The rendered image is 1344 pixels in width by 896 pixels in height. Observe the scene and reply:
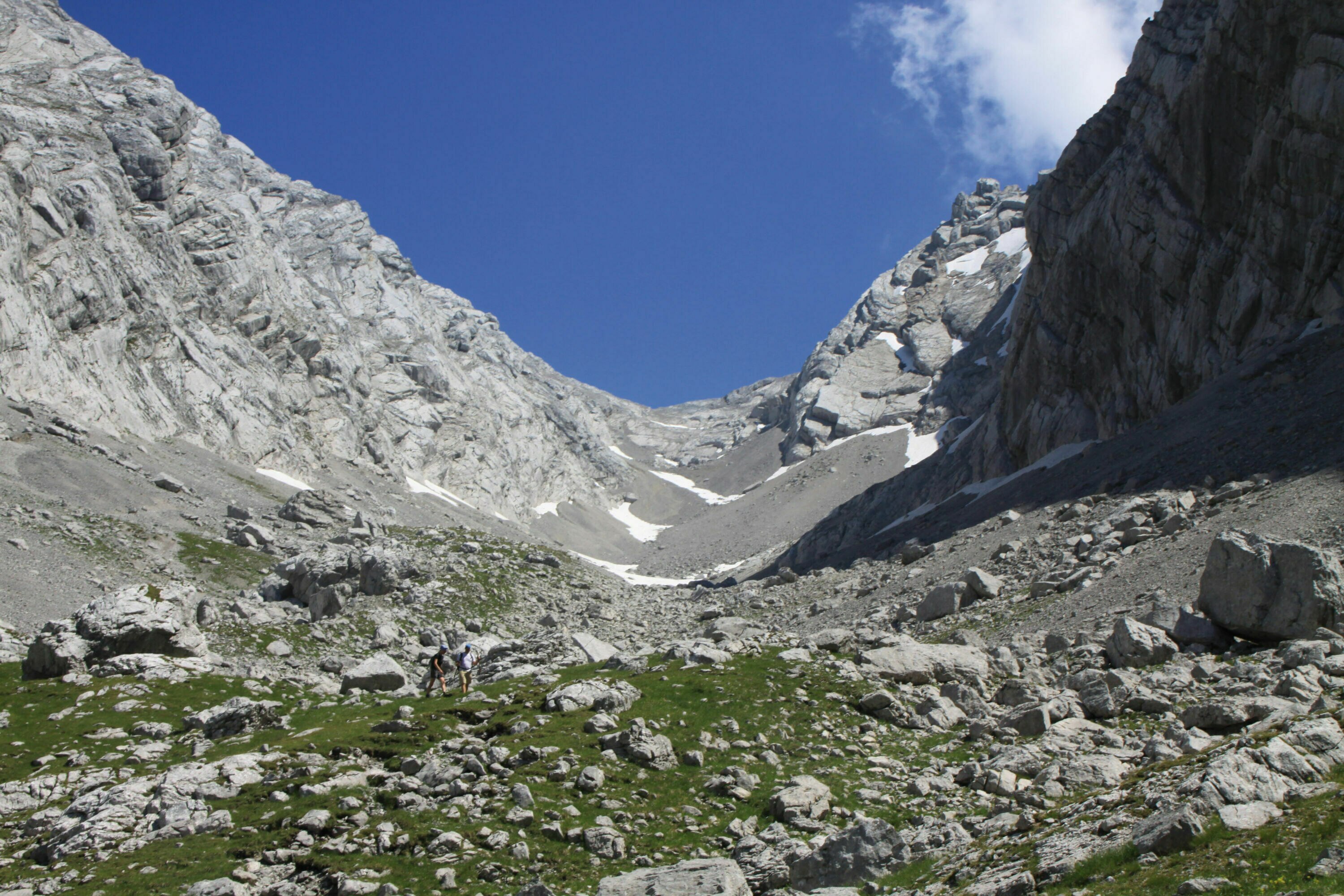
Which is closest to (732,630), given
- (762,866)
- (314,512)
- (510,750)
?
(510,750)

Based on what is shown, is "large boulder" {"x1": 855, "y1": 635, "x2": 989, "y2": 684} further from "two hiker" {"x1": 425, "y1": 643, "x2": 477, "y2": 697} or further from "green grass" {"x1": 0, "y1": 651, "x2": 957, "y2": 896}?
"two hiker" {"x1": 425, "y1": 643, "x2": 477, "y2": 697}

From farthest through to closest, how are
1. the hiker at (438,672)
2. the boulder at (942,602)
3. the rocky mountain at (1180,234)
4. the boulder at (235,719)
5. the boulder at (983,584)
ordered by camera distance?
the rocky mountain at (1180,234) → the boulder at (983,584) → the boulder at (942,602) → the hiker at (438,672) → the boulder at (235,719)

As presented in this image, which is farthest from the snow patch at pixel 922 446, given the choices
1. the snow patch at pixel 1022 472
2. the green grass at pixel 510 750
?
the green grass at pixel 510 750

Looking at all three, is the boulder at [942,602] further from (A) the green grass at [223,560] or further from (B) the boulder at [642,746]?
(A) the green grass at [223,560]

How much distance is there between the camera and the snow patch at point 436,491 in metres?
145

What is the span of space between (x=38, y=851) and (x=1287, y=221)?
79.2 m

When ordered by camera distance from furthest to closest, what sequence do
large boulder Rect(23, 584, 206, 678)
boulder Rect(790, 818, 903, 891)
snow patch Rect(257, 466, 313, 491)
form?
snow patch Rect(257, 466, 313, 491) < large boulder Rect(23, 584, 206, 678) < boulder Rect(790, 818, 903, 891)

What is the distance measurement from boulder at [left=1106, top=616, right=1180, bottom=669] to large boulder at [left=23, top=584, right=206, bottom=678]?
33697mm

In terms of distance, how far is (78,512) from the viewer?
59094mm

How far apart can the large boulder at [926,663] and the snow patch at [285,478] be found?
9784cm

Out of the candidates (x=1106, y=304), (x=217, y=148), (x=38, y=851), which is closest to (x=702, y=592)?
(x=1106, y=304)

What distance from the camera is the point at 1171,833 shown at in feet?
35.0

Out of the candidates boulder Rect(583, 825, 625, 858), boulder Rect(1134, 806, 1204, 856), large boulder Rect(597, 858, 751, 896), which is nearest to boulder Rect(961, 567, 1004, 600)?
boulder Rect(583, 825, 625, 858)

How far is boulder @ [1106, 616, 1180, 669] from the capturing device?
24.6 metres
